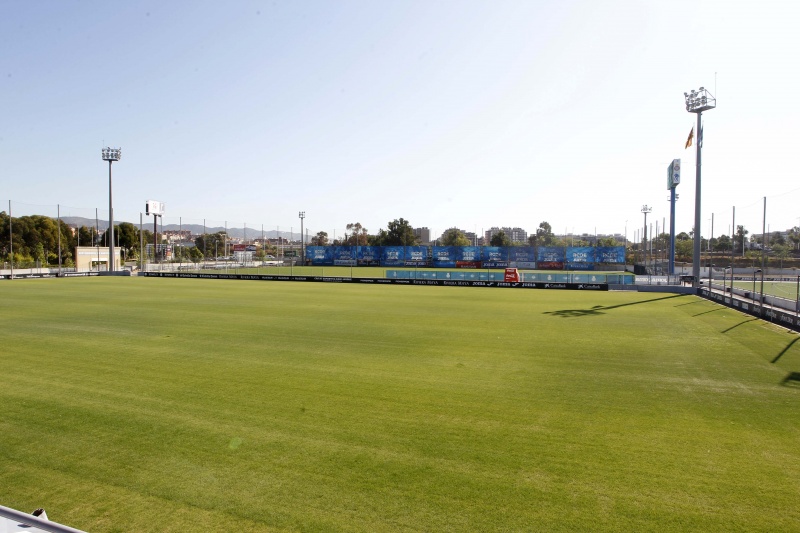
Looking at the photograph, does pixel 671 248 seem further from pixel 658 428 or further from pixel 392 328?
pixel 658 428

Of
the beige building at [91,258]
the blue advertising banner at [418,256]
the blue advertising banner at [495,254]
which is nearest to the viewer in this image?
the beige building at [91,258]

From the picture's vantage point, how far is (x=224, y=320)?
62.5 ft

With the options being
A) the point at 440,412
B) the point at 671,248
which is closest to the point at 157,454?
the point at 440,412

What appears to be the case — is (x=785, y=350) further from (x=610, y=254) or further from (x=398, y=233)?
(x=398, y=233)

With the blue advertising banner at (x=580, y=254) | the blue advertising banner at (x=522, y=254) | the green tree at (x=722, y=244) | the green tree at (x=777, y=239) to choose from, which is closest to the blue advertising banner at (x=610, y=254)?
the blue advertising banner at (x=580, y=254)

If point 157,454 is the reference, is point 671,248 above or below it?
above

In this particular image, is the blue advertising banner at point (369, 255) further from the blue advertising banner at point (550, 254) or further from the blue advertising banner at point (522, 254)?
the blue advertising banner at point (550, 254)

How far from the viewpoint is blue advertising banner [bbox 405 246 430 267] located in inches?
2847

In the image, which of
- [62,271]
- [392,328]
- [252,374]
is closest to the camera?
[252,374]

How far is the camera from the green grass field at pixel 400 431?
5.09m

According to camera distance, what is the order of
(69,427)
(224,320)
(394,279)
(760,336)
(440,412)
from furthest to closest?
1. (394,279)
2. (224,320)
3. (760,336)
4. (440,412)
5. (69,427)

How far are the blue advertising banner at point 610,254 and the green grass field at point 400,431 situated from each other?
4705cm

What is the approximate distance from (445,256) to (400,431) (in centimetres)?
6433

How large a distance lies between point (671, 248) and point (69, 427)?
157 ft
